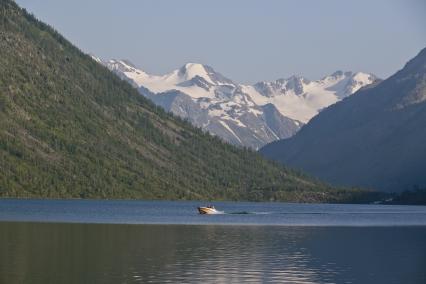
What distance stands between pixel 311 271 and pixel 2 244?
38.6 meters

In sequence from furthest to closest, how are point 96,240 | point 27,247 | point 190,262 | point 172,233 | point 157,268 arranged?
point 172,233 < point 96,240 < point 27,247 < point 190,262 < point 157,268

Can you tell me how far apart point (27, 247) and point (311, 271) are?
34490 millimetres

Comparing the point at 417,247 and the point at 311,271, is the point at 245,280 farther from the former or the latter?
the point at 417,247

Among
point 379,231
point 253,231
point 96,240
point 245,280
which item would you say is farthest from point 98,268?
point 379,231

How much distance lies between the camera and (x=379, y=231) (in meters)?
198

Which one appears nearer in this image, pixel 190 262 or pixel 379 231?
pixel 190 262

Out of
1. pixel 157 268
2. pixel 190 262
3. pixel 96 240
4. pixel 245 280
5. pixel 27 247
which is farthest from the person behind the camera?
pixel 96 240

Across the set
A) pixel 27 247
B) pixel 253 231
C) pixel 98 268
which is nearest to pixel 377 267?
pixel 98 268

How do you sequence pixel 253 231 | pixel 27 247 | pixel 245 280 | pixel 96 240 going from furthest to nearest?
pixel 253 231, pixel 96 240, pixel 27 247, pixel 245 280

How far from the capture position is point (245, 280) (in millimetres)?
104375

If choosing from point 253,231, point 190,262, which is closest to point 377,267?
point 190,262

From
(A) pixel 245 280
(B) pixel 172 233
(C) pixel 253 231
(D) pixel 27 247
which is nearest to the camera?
(A) pixel 245 280

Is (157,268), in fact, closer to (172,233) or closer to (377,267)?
(377,267)

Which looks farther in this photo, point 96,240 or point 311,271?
point 96,240
